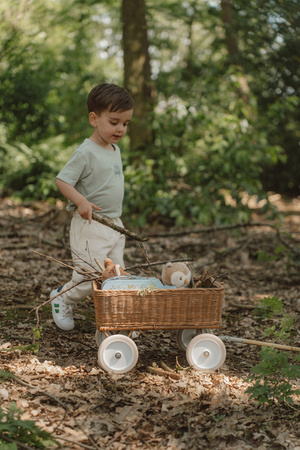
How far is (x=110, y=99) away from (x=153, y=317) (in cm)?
147

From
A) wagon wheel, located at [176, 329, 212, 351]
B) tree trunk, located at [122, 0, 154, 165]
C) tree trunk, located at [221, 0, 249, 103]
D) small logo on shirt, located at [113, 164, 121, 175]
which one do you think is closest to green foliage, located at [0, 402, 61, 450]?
wagon wheel, located at [176, 329, 212, 351]

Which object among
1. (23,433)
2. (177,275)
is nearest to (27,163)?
(177,275)

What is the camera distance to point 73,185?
3352 millimetres

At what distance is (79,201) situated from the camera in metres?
3.25

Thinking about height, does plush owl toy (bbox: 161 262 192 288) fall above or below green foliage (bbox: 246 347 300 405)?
above

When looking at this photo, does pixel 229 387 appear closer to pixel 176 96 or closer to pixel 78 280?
pixel 78 280

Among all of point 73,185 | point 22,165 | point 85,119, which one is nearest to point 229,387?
point 73,185

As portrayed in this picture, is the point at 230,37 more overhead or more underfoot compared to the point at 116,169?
more overhead

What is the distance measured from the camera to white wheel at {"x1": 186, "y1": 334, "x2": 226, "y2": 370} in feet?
10.1

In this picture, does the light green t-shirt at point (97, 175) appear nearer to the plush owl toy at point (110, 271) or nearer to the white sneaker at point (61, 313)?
the plush owl toy at point (110, 271)

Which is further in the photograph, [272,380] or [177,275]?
[177,275]

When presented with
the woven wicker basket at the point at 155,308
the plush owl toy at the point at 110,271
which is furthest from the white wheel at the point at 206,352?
the plush owl toy at the point at 110,271

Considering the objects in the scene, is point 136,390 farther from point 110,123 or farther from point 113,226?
point 110,123

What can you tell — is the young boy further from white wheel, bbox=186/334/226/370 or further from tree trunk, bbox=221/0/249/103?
tree trunk, bbox=221/0/249/103
